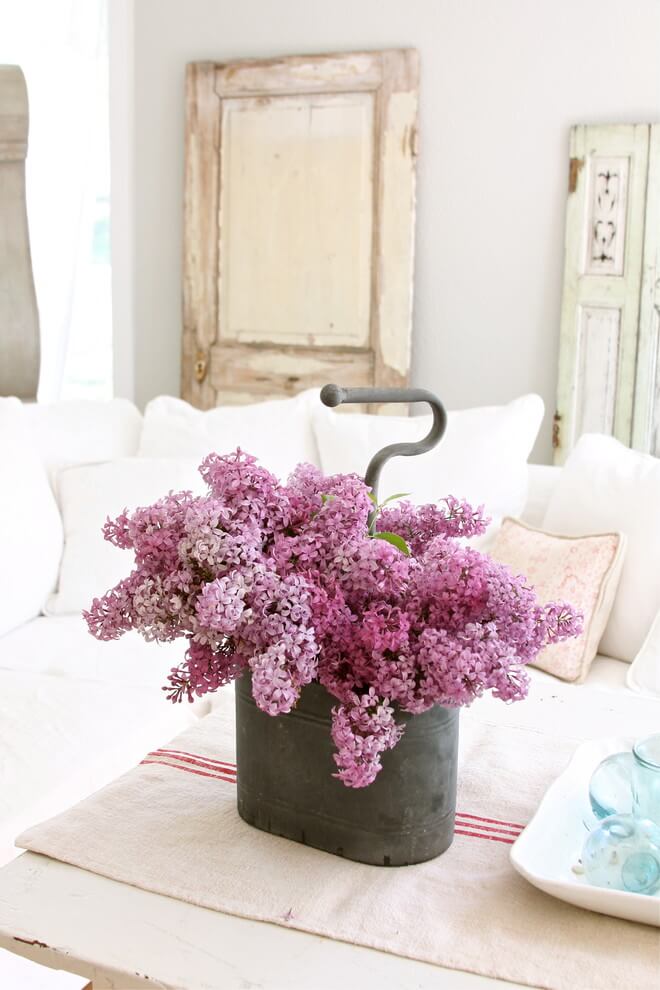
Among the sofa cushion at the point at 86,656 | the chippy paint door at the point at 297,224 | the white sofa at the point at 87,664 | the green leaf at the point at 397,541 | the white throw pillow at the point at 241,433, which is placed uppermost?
the chippy paint door at the point at 297,224

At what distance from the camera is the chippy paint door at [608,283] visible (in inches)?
143

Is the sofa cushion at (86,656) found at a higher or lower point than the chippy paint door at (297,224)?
lower

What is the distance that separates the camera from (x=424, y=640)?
3.35 feet

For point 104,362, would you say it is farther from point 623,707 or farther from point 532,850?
point 532,850

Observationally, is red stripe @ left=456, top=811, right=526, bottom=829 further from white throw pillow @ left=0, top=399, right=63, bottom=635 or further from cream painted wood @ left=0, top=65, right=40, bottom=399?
cream painted wood @ left=0, top=65, right=40, bottom=399

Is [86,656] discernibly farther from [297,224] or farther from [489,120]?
[489,120]

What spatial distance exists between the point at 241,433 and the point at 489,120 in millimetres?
1669

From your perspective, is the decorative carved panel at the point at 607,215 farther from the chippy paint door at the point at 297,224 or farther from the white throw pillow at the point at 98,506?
the white throw pillow at the point at 98,506

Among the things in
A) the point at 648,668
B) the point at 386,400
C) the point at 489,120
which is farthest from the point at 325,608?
the point at 489,120

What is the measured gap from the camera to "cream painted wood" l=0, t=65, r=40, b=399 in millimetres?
3178

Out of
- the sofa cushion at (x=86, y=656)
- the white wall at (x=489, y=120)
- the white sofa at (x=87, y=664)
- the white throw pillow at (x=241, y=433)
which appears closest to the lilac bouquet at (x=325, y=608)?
the white sofa at (x=87, y=664)

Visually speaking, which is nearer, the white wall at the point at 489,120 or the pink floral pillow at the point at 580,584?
the pink floral pillow at the point at 580,584

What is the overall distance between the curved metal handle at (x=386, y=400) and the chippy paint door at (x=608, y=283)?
270 cm

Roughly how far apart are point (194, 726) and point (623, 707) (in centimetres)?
66
